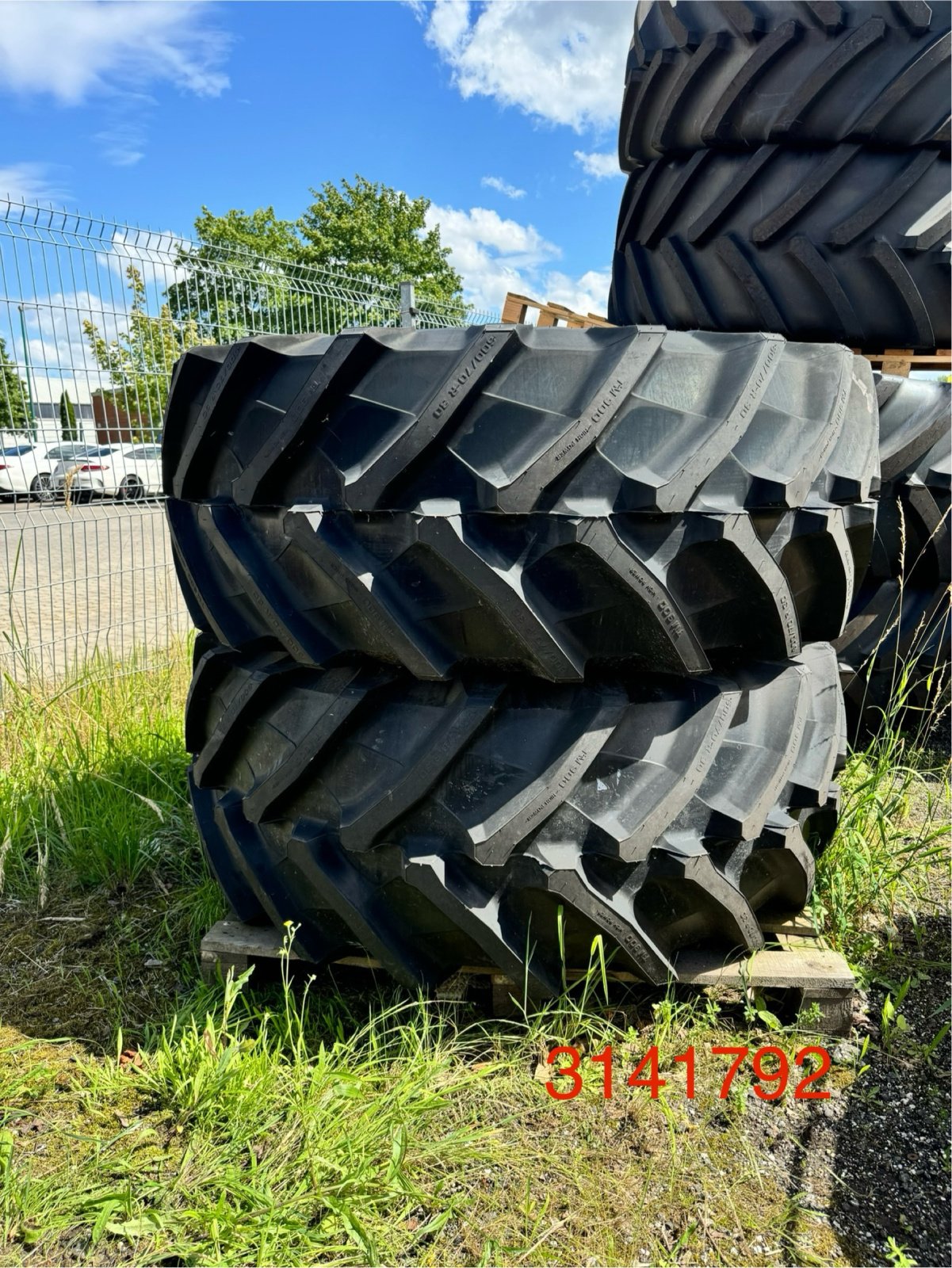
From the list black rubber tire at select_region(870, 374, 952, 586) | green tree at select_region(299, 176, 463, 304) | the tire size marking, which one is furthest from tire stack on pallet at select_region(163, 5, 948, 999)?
green tree at select_region(299, 176, 463, 304)

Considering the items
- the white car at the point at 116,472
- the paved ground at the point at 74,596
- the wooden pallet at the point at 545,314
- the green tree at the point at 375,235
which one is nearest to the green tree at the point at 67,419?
the white car at the point at 116,472

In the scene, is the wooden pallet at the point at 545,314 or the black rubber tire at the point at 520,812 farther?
the wooden pallet at the point at 545,314

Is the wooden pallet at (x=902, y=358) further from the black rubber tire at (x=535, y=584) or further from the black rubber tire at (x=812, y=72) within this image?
the black rubber tire at (x=535, y=584)

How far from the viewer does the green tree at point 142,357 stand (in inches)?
187

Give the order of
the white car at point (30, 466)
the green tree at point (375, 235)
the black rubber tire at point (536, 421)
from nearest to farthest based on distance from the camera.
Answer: the black rubber tire at point (536, 421) < the white car at point (30, 466) < the green tree at point (375, 235)

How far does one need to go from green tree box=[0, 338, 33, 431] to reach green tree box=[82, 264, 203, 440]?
483 millimetres

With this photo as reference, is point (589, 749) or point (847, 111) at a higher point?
point (847, 111)

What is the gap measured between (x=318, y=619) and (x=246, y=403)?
17.5 inches

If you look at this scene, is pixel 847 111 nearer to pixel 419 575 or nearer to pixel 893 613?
pixel 893 613

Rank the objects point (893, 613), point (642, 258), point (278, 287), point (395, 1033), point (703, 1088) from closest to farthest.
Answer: point (703, 1088)
point (395, 1033)
point (893, 613)
point (642, 258)
point (278, 287)

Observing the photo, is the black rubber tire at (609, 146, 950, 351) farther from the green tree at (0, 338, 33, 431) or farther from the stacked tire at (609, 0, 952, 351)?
the green tree at (0, 338, 33, 431)

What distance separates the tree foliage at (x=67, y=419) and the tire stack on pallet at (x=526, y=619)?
316cm

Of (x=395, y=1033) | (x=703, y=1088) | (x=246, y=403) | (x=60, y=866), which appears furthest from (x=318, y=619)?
(x=60, y=866)

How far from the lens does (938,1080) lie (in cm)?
171
